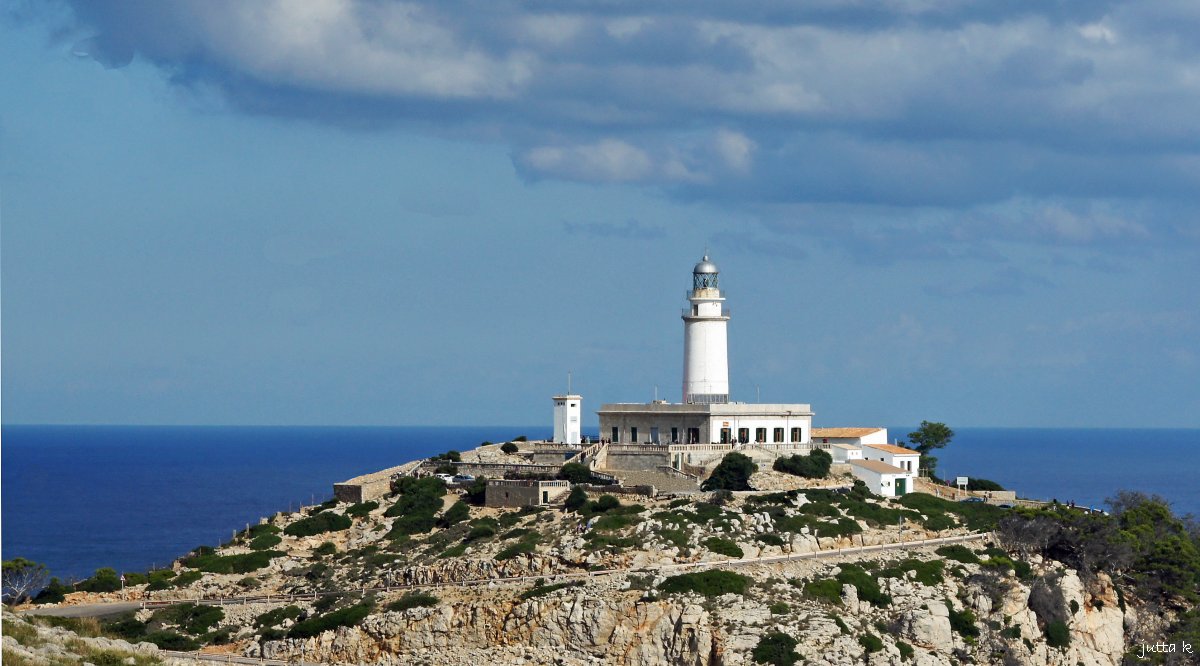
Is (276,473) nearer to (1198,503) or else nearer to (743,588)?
(1198,503)

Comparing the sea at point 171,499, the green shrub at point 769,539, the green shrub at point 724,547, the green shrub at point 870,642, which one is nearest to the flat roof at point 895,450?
the green shrub at point 769,539

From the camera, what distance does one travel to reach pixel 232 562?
60.8 m

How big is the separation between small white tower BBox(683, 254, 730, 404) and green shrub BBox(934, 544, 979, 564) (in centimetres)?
2056

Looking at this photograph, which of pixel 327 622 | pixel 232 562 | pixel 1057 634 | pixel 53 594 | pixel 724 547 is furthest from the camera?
pixel 232 562

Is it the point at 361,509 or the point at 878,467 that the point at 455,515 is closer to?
the point at 361,509

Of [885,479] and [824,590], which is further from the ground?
[885,479]

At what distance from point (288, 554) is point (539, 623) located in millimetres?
17461

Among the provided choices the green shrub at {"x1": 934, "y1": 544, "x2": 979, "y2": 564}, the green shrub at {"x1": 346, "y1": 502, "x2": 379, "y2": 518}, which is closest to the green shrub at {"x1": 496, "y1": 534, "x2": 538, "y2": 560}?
the green shrub at {"x1": 346, "y1": 502, "x2": 379, "y2": 518}

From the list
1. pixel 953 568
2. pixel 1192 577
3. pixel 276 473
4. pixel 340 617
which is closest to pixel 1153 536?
pixel 1192 577

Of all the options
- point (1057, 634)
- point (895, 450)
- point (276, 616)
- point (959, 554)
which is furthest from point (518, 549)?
point (895, 450)

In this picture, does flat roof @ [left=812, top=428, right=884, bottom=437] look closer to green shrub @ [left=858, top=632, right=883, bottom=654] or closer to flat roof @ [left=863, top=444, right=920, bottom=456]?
flat roof @ [left=863, top=444, right=920, bottom=456]

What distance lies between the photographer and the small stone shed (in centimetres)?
6494

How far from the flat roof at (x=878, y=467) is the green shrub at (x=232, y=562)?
2776 cm

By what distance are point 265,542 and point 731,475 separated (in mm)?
20818
